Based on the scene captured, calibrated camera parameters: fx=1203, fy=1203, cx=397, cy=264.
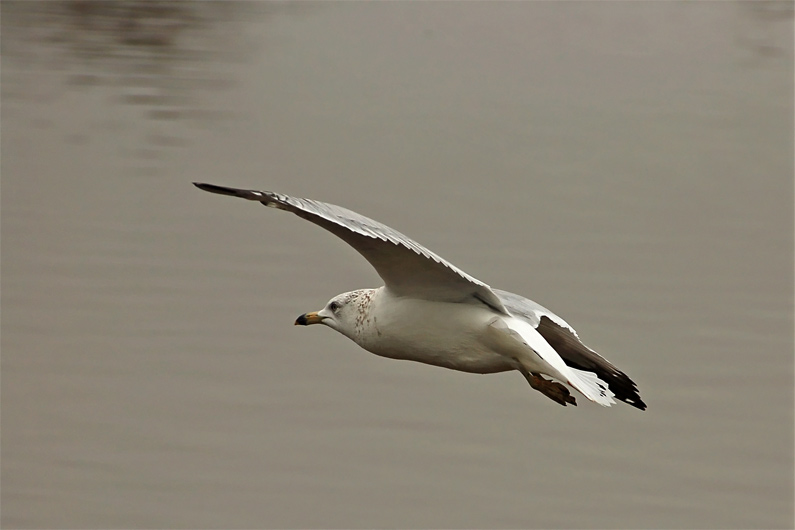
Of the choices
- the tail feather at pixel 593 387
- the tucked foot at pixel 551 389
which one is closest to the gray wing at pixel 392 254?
the tucked foot at pixel 551 389

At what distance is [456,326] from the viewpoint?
11.9 ft

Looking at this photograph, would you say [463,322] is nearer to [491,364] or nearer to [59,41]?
[491,364]

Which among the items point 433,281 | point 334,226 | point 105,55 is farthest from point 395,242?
point 105,55

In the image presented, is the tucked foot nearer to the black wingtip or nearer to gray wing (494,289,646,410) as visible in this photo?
gray wing (494,289,646,410)

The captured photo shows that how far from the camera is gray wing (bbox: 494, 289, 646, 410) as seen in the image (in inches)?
149

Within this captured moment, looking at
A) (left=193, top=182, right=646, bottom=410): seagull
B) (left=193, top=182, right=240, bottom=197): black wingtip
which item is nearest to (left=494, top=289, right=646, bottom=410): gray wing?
(left=193, top=182, right=646, bottom=410): seagull

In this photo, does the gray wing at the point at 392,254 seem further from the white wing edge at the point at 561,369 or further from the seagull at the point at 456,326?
the white wing edge at the point at 561,369

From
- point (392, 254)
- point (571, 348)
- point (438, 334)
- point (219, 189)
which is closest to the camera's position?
point (219, 189)

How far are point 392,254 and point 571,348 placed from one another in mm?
751

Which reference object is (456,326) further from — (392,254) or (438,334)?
(392,254)

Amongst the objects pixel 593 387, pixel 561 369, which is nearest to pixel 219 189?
pixel 561 369

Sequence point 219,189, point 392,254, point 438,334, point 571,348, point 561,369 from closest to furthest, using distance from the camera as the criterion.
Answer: point 219,189 → point 561,369 → point 392,254 → point 438,334 → point 571,348

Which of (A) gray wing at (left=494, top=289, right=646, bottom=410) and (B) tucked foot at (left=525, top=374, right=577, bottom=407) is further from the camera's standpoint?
(A) gray wing at (left=494, top=289, right=646, bottom=410)

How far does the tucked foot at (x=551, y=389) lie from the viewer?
11.9 feet
